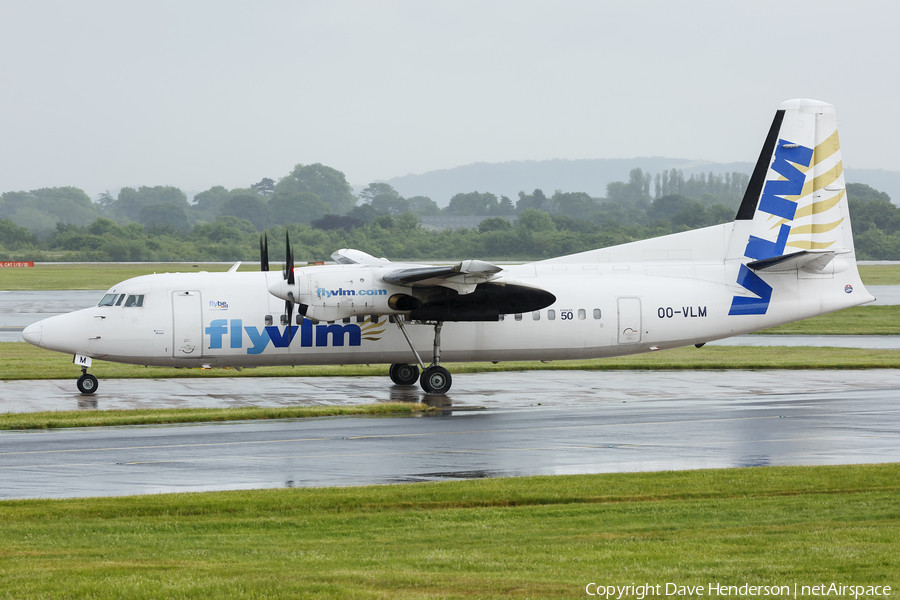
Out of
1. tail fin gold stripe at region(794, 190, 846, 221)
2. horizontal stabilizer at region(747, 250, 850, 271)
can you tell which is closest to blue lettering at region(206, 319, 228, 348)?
horizontal stabilizer at region(747, 250, 850, 271)

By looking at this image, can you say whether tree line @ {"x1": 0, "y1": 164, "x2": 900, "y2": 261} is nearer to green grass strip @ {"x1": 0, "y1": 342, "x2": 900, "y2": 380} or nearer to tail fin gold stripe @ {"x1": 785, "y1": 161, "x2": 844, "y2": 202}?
green grass strip @ {"x1": 0, "y1": 342, "x2": 900, "y2": 380}

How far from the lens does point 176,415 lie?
19.6 metres

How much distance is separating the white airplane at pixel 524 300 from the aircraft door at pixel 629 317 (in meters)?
0.03

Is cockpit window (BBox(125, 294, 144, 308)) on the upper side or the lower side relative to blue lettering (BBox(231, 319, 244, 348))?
upper

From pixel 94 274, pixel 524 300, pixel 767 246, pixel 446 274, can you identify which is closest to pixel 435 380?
pixel 524 300

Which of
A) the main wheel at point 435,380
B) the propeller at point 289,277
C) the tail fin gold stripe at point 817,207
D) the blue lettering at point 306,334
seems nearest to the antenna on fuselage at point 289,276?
the propeller at point 289,277

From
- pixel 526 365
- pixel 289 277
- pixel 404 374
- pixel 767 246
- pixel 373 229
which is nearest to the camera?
pixel 289 277

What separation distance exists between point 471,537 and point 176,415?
11.1 m

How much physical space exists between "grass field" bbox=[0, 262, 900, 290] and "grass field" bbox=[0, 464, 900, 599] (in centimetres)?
5700

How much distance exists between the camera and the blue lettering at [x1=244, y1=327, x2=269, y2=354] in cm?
2297

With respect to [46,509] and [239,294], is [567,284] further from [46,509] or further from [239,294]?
[46,509]

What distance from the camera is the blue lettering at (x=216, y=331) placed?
2289 centimetres

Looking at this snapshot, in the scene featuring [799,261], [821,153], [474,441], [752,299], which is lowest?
[474,441]

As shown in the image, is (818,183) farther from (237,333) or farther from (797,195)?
(237,333)
